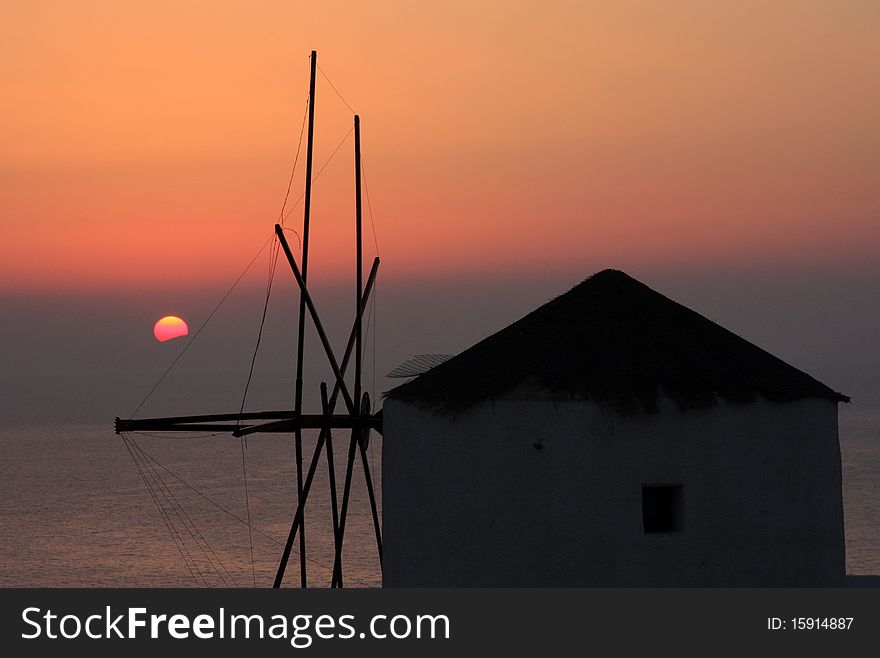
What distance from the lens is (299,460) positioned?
75.3 ft

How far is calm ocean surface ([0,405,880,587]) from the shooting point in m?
71.0

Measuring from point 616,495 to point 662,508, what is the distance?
85 cm

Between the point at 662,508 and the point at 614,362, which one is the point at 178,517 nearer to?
the point at 614,362

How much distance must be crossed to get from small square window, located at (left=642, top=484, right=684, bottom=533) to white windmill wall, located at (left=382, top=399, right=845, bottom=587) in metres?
0.13

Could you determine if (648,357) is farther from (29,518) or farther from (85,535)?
(29,518)

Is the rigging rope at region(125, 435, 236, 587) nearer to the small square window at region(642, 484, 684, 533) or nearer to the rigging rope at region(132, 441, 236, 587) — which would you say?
the rigging rope at region(132, 441, 236, 587)

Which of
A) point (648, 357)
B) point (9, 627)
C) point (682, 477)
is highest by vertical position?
point (648, 357)

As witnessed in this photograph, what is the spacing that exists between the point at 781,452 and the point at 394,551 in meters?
5.51

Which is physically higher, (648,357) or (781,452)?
(648,357)

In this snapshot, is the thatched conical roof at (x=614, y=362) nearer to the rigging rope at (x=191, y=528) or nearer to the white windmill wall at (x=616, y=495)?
the white windmill wall at (x=616, y=495)

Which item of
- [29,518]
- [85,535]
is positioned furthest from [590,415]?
[29,518]

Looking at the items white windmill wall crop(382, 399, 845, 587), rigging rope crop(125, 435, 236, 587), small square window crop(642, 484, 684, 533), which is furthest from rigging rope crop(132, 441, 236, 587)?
small square window crop(642, 484, 684, 533)

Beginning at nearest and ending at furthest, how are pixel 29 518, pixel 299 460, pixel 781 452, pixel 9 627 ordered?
pixel 9 627, pixel 781 452, pixel 299 460, pixel 29 518

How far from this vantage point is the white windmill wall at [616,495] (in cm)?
1742
